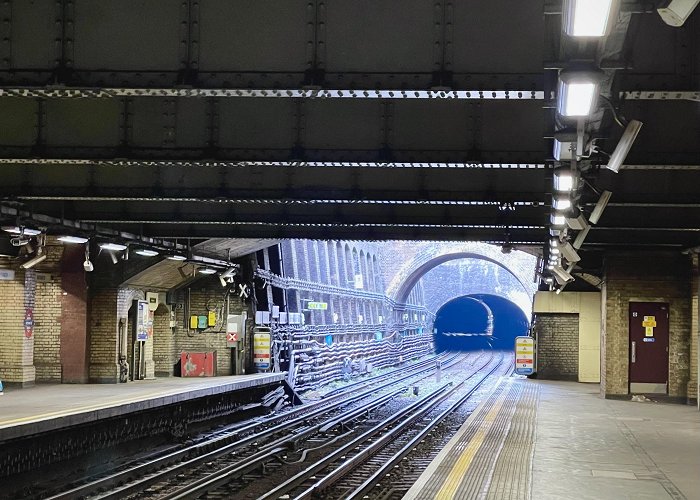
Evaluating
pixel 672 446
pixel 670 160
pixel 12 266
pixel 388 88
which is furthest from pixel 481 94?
pixel 12 266

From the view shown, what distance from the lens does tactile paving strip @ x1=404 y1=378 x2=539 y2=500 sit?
953cm

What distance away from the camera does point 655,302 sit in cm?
2212

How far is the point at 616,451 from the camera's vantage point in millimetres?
12781

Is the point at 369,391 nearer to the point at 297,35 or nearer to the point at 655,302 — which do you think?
the point at 655,302

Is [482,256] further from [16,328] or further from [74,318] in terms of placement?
[16,328]

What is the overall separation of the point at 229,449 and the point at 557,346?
17.5 meters

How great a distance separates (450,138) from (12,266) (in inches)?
482

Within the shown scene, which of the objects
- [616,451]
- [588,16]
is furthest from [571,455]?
[588,16]

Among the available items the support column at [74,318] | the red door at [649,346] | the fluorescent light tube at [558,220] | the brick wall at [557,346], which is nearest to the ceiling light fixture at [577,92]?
the fluorescent light tube at [558,220]

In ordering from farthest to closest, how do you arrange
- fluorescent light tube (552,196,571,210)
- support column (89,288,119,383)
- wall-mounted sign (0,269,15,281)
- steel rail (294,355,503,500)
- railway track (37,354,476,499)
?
support column (89,288,119,383) → wall-mounted sign (0,269,15,281) → railway track (37,354,476,499) → steel rail (294,355,503,500) → fluorescent light tube (552,196,571,210)

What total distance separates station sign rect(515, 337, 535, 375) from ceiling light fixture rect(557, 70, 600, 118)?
25169mm

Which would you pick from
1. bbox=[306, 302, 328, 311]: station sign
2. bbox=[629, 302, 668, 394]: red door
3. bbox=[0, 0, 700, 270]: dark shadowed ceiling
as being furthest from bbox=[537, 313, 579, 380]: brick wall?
bbox=[0, 0, 700, 270]: dark shadowed ceiling

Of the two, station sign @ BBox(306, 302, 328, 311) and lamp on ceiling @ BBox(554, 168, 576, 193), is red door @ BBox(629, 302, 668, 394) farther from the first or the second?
station sign @ BBox(306, 302, 328, 311)

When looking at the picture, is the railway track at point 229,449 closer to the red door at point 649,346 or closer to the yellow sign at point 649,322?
the red door at point 649,346
